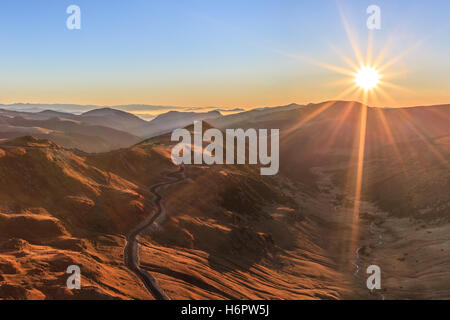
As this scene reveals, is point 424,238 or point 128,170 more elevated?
point 128,170

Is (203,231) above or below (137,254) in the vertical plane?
above

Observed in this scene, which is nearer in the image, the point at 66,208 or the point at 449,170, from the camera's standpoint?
the point at 66,208

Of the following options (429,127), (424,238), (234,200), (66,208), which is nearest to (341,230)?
(424,238)

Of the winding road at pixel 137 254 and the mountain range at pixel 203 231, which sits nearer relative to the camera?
the winding road at pixel 137 254

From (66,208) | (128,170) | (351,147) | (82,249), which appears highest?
(351,147)

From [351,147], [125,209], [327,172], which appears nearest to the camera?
[125,209]

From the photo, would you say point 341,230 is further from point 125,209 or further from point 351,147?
point 351,147

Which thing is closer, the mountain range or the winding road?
the winding road

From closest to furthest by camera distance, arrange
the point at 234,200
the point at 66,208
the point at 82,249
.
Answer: the point at 82,249, the point at 66,208, the point at 234,200

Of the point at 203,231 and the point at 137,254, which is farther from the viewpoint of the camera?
the point at 203,231
